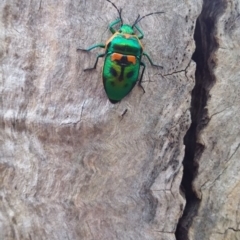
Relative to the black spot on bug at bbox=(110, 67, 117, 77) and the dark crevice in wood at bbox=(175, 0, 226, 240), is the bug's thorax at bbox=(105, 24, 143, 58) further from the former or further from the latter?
the dark crevice in wood at bbox=(175, 0, 226, 240)

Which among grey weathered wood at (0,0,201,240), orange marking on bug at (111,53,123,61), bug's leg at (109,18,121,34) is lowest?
grey weathered wood at (0,0,201,240)

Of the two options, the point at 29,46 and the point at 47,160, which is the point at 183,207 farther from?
the point at 29,46

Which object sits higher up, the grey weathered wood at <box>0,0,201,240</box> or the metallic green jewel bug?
the metallic green jewel bug

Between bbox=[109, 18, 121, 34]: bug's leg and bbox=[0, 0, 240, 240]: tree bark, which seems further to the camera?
bbox=[109, 18, 121, 34]: bug's leg

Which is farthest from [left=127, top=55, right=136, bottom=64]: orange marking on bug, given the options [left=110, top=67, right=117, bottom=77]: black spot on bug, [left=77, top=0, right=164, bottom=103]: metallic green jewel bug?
[left=110, top=67, right=117, bottom=77]: black spot on bug

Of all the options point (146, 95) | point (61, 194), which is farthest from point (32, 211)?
point (146, 95)

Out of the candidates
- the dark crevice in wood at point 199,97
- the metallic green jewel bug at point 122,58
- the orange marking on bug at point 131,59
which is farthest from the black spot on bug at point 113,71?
the dark crevice in wood at point 199,97

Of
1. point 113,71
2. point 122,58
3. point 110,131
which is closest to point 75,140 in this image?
point 110,131
